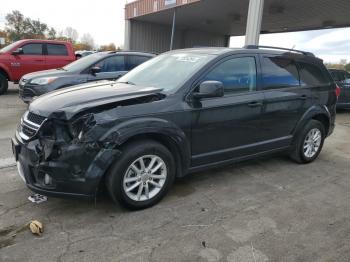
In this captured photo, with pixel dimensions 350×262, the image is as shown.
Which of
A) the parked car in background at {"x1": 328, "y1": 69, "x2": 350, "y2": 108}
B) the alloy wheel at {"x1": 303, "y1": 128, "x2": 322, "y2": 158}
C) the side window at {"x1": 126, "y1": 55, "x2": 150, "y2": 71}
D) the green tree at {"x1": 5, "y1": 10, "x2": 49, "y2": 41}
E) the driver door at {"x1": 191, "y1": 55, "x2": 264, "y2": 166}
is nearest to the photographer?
the driver door at {"x1": 191, "y1": 55, "x2": 264, "y2": 166}

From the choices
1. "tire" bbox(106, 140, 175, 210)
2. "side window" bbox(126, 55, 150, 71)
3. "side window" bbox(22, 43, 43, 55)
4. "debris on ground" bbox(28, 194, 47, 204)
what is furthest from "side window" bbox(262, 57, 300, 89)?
"side window" bbox(22, 43, 43, 55)

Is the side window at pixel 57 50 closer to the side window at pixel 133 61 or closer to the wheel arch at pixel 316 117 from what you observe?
the side window at pixel 133 61

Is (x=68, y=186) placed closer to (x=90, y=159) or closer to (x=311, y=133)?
(x=90, y=159)

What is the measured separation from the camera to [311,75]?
16.3ft

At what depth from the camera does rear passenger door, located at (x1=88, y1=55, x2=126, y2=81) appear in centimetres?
786

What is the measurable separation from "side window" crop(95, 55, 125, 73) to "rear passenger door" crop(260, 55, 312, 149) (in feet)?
15.8

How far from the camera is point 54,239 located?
2.76 metres

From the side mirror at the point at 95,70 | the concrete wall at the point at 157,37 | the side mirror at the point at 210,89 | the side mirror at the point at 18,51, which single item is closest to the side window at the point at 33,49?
the side mirror at the point at 18,51

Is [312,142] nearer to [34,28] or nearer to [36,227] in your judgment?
[36,227]

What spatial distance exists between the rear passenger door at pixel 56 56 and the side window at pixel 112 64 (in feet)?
13.5

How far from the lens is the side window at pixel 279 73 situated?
14.0 feet

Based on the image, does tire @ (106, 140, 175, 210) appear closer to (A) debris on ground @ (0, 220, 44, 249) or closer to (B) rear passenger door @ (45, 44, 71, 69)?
(A) debris on ground @ (0, 220, 44, 249)

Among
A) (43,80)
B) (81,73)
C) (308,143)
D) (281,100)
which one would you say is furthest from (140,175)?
(43,80)

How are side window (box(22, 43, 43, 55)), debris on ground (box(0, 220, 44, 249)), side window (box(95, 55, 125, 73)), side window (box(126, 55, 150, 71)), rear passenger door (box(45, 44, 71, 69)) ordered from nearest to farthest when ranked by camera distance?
debris on ground (box(0, 220, 44, 249)) → side window (box(95, 55, 125, 73)) → side window (box(126, 55, 150, 71)) → side window (box(22, 43, 43, 55)) → rear passenger door (box(45, 44, 71, 69))
